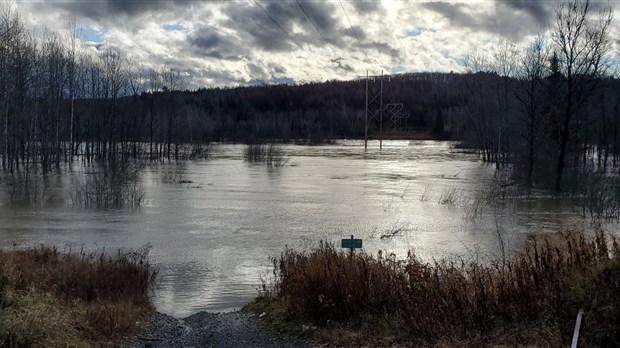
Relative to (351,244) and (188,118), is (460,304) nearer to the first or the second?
(351,244)

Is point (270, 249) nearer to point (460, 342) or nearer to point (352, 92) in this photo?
point (460, 342)

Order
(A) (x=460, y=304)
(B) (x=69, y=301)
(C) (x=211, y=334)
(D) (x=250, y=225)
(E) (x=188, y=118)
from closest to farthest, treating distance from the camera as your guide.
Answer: (A) (x=460, y=304)
(C) (x=211, y=334)
(B) (x=69, y=301)
(D) (x=250, y=225)
(E) (x=188, y=118)

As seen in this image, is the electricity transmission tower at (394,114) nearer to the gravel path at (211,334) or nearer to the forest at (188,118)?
the forest at (188,118)

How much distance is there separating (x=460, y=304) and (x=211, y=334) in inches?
136

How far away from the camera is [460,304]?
6.23 meters

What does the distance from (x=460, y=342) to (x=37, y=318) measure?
4.41 metres

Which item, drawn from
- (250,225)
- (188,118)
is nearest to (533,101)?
(250,225)

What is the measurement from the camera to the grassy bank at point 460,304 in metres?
5.09

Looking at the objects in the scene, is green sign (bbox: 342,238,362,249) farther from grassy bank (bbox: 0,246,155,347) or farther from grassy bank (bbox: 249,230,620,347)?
grassy bank (bbox: 0,246,155,347)

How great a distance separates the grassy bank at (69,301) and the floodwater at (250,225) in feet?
2.68

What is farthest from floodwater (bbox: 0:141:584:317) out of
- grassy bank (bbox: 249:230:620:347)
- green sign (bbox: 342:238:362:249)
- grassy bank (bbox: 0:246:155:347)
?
grassy bank (bbox: 249:230:620:347)

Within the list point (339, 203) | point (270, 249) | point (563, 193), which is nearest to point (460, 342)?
point (270, 249)

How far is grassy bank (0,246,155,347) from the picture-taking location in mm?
5516

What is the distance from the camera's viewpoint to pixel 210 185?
3459 centimetres
